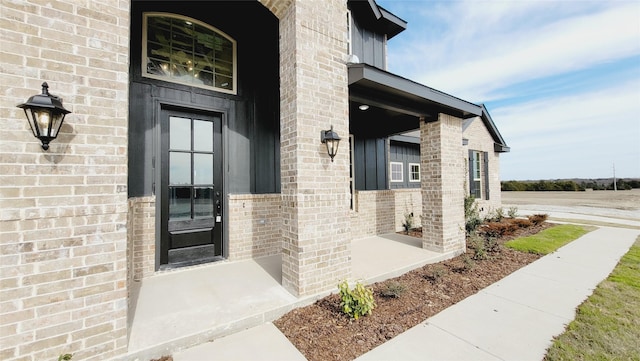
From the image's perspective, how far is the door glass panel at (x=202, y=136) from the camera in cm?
421

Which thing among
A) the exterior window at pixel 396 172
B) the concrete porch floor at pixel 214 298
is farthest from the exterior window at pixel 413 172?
the concrete porch floor at pixel 214 298

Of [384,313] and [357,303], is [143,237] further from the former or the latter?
[384,313]

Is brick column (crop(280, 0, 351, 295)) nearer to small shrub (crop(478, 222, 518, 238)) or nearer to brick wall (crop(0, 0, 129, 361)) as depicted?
brick wall (crop(0, 0, 129, 361))

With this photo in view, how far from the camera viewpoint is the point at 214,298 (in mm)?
2967

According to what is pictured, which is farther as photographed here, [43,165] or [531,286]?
[531,286]

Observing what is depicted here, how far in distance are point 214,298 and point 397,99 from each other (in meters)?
4.21

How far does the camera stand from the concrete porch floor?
224 centimetres

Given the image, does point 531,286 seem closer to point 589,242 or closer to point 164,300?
point 589,242

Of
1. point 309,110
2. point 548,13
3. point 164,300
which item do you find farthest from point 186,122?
point 548,13

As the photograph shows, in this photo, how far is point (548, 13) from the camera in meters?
5.74

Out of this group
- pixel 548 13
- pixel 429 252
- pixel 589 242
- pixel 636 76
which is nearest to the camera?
pixel 429 252

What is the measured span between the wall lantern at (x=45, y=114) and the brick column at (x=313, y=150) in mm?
2055

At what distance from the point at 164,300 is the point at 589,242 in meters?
9.28

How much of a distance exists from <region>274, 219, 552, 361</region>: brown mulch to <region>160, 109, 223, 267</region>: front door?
89.5 inches
